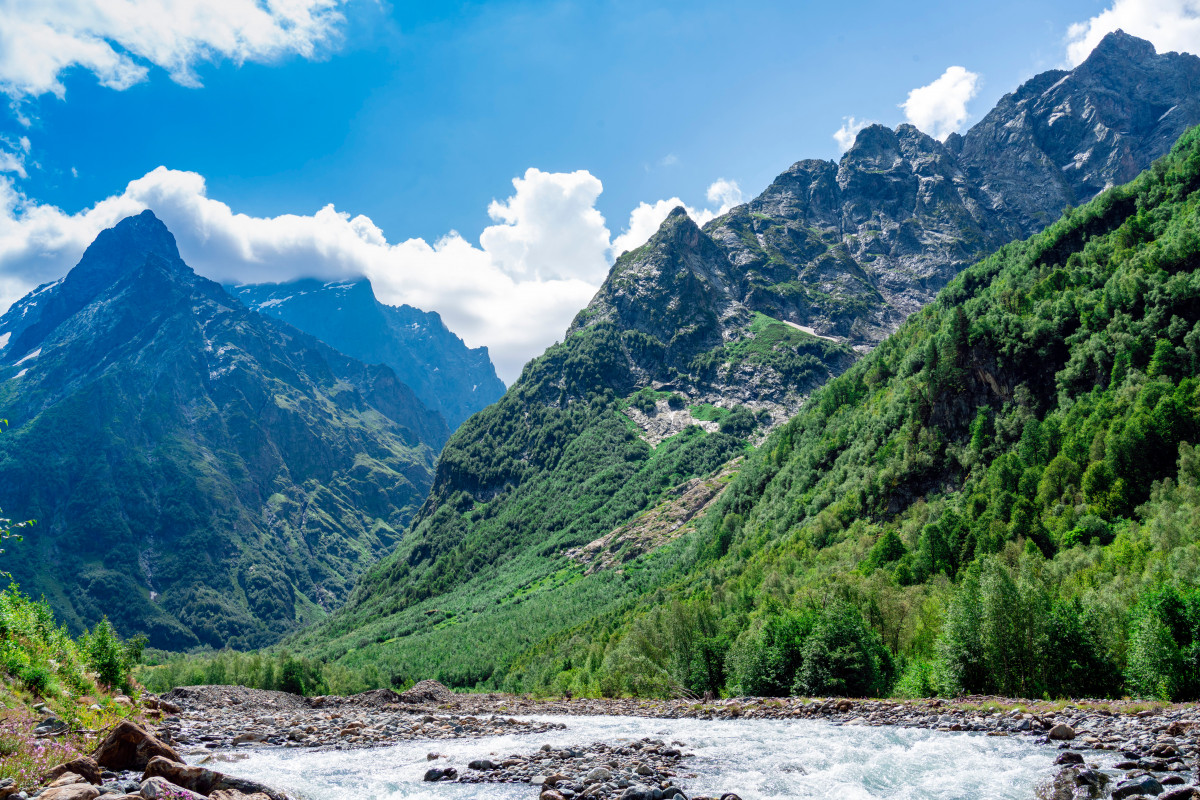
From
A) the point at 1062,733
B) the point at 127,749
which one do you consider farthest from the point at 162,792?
the point at 1062,733

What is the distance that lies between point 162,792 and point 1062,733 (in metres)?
39.1

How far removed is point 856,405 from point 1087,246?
64.5m

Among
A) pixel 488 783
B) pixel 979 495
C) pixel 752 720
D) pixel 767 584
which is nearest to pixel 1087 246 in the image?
pixel 979 495

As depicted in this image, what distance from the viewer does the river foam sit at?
2453cm

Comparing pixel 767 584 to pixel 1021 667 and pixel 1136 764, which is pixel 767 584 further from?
pixel 1136 764

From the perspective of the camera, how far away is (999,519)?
94.6 metres

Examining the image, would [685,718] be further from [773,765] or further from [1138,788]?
[1138,788]

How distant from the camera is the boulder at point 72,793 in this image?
1332cm

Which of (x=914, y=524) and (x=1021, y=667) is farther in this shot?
(x=914, y=524)

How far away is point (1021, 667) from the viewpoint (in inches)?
2002

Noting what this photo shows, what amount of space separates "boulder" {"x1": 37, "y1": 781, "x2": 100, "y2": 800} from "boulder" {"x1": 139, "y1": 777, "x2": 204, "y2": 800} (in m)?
0.94

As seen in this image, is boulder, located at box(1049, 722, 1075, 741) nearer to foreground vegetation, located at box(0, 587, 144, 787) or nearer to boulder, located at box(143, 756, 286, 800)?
boulder, located at box(143, 756, 286, 800)

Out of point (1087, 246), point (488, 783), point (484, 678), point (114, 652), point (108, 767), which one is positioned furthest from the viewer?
point (484, 678)

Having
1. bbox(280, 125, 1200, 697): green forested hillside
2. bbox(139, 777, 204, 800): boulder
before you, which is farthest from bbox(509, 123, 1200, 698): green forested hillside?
bbox(139, 777, 204, 800): boulder
